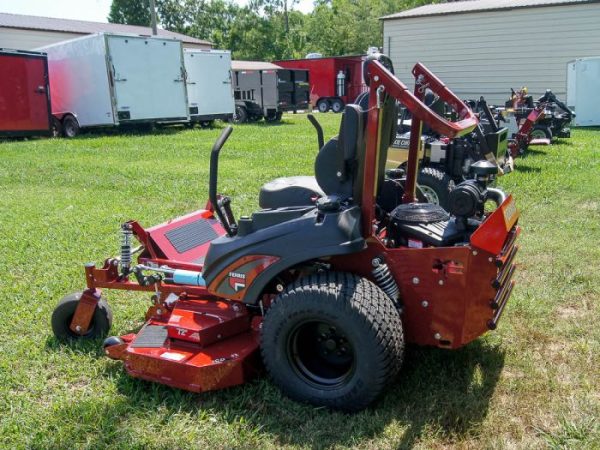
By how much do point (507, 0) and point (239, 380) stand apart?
93.2 ft

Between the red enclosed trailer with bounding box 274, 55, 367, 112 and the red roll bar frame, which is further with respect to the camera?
the red enclosed trailer with bounding box 274, 55, 367, 112

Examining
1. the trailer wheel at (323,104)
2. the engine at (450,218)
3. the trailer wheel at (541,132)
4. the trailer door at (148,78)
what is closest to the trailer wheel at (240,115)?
the trailer door at (148,78)

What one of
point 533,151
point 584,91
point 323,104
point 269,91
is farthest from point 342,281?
point 323,104

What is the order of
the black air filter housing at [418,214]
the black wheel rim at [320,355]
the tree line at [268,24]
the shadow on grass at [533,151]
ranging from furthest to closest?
the tree line at [268,24] → the shadow on grass at [533,151] → the black air filter housing at [418,214] → the black wheel rim at [320,355]

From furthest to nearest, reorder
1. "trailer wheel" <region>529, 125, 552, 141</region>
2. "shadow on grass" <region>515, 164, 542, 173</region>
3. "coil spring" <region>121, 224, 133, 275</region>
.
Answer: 1. "trailer wheel" <region>529, 125, 552, 141</region>
2. "shadow on grass" <region>515, 164, 542, 173</region>
3. "coil spring" <region>121, 224, 133, 275</region>

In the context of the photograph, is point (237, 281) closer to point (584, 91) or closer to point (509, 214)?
point (509, 214)

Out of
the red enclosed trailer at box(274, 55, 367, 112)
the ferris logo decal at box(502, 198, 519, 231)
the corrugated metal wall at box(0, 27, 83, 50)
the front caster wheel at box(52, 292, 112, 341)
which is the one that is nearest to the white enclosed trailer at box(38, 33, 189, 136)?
the red enclosed trailer at box(274, 55, 367, 112)

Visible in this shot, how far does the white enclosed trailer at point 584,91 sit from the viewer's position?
1870 centimetres

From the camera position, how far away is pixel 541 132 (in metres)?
14.2

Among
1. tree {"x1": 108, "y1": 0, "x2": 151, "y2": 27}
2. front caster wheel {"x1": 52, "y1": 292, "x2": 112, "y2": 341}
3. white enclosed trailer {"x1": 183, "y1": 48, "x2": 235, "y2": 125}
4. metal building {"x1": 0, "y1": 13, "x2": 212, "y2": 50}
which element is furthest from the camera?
tree {"x1": 108, "y1": 0, "x2": 151, "y2": 27}

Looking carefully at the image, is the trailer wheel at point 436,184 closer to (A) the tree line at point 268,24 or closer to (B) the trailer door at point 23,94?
(B) the trailer door at point 23,94

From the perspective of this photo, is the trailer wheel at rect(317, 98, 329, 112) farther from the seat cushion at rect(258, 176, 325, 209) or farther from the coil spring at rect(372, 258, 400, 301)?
the coil spring at rect(372, 258, 400, 301)

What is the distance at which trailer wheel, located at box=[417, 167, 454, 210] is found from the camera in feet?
23.4

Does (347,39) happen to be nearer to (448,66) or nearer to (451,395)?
(448,66)
